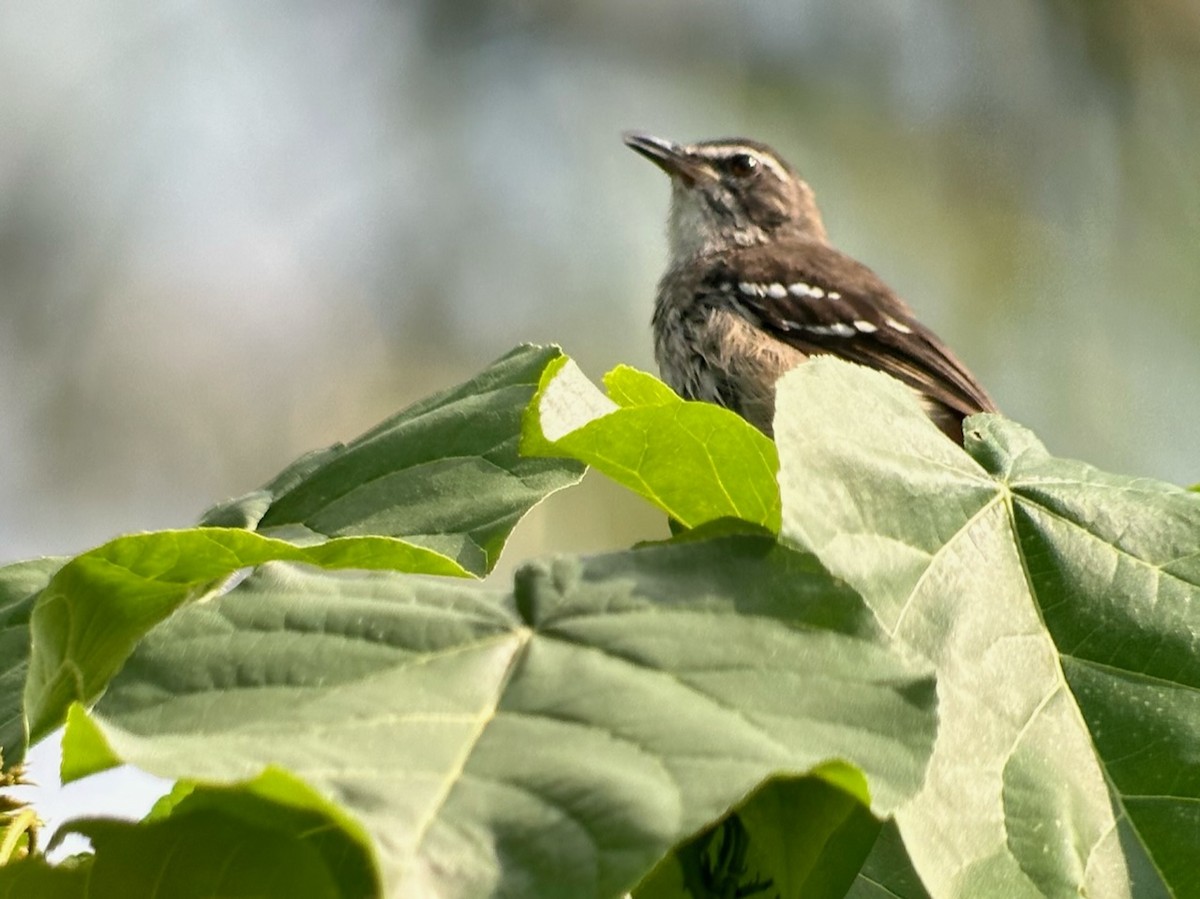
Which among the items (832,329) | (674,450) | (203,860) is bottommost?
(832,329)

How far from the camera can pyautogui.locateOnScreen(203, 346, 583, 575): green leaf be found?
43.5 inches

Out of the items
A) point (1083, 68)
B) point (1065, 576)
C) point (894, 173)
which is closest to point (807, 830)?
point (1065, 576)

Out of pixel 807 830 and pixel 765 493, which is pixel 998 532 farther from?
pixel 807 830

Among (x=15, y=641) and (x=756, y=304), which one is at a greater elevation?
(x=15, y=641)

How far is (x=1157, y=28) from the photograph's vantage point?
319 inches

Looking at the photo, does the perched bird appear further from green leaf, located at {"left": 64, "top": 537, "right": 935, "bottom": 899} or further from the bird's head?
green leaf, located at {"left": 64, "top": 537, "right": 935, "bottom": 899}

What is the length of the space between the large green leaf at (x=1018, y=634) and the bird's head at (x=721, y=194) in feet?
17.1

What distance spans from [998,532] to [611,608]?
0.38 m

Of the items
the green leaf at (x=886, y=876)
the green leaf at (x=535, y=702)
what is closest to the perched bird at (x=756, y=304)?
the green leaf at (x=886, y=876)

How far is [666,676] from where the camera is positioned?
0.76 m

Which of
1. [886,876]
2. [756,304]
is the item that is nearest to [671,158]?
[756,304]

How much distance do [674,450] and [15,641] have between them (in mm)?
547

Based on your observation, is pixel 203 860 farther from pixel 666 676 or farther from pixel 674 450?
pixel 674 450

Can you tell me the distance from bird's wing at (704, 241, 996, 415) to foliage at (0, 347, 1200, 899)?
3839mm
